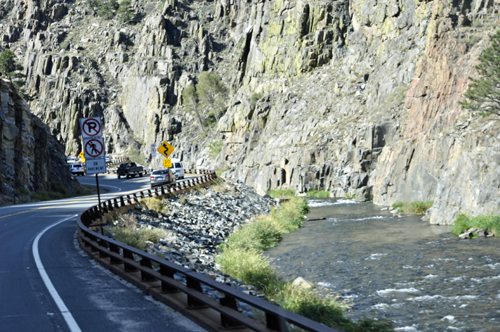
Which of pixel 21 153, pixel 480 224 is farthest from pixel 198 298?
pixel 21 153

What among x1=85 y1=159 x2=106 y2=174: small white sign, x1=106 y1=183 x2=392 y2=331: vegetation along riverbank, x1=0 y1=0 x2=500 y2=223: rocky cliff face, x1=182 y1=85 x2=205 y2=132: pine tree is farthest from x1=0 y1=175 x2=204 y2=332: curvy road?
x1=182 y1=85 x2=205 y2=132: pine tree

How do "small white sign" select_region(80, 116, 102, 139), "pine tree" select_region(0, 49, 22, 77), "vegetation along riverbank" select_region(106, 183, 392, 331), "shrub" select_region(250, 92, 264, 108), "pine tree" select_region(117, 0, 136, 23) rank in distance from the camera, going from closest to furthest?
"vegetation along riverbank" select_region(106, 183, 392, 331) → "small white sign" select_region(80, 116, 102, 139) → "shrub" select_region(250, 92, 264, 108) → "pine tree" select_region(0, 49, 22, 77) → "pine tree" select_region(117, 0, 136, 23)

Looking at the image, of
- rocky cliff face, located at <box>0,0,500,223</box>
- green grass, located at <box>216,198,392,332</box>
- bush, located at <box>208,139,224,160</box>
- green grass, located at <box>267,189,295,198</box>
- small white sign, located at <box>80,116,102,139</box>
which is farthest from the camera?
bush, located at <box>208,139,224,160</box>

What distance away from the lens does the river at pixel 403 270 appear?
12734 millimetres

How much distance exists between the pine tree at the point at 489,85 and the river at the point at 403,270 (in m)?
10.6

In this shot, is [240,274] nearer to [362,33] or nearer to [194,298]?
[194,298]

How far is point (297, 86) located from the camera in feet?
242

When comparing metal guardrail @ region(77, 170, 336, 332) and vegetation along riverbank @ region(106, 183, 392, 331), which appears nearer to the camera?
metal guardrail @ region(77, 170, 336, 332)

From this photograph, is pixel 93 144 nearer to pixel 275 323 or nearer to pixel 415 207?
pixel 275 323

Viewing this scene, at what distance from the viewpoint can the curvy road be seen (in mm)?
6820

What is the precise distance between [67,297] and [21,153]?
3476 cm

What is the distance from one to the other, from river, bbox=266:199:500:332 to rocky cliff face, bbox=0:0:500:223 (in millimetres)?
6423

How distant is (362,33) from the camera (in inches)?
2746

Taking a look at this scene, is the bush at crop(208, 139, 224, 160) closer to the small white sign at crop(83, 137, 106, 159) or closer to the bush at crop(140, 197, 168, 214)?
the bush at crop(140, 197, 168, 214)
